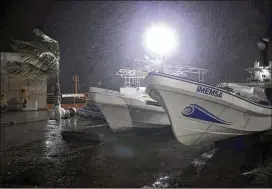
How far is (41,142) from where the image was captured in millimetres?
6004

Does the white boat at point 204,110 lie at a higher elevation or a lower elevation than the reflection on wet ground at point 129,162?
higher

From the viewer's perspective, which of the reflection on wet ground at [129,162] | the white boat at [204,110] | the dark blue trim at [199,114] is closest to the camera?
the reflection on wet ground at [129,162]

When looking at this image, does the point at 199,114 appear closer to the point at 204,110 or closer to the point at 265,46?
the point at 204,110

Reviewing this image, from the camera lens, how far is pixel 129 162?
170 inches

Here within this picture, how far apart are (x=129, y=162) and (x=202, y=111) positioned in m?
1.77

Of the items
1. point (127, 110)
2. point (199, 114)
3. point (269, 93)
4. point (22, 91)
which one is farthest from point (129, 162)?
point (22, 91)

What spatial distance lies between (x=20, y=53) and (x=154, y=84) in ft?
29.8

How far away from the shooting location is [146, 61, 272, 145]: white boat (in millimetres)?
4676

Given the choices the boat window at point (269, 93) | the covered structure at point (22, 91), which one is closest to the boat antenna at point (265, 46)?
the boat window at point (269, 93)

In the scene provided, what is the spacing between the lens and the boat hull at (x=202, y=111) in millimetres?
4680

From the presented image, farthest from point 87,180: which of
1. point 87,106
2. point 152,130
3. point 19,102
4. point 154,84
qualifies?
point 19,102

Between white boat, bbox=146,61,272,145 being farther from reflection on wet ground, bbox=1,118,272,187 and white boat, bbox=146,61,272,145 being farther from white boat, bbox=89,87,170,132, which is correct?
white boat, bbox=89,87,170,132

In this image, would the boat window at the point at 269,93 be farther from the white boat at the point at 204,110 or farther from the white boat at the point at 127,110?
the white boat at the point at 127,110

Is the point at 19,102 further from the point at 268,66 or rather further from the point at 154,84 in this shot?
the point at 268,66
